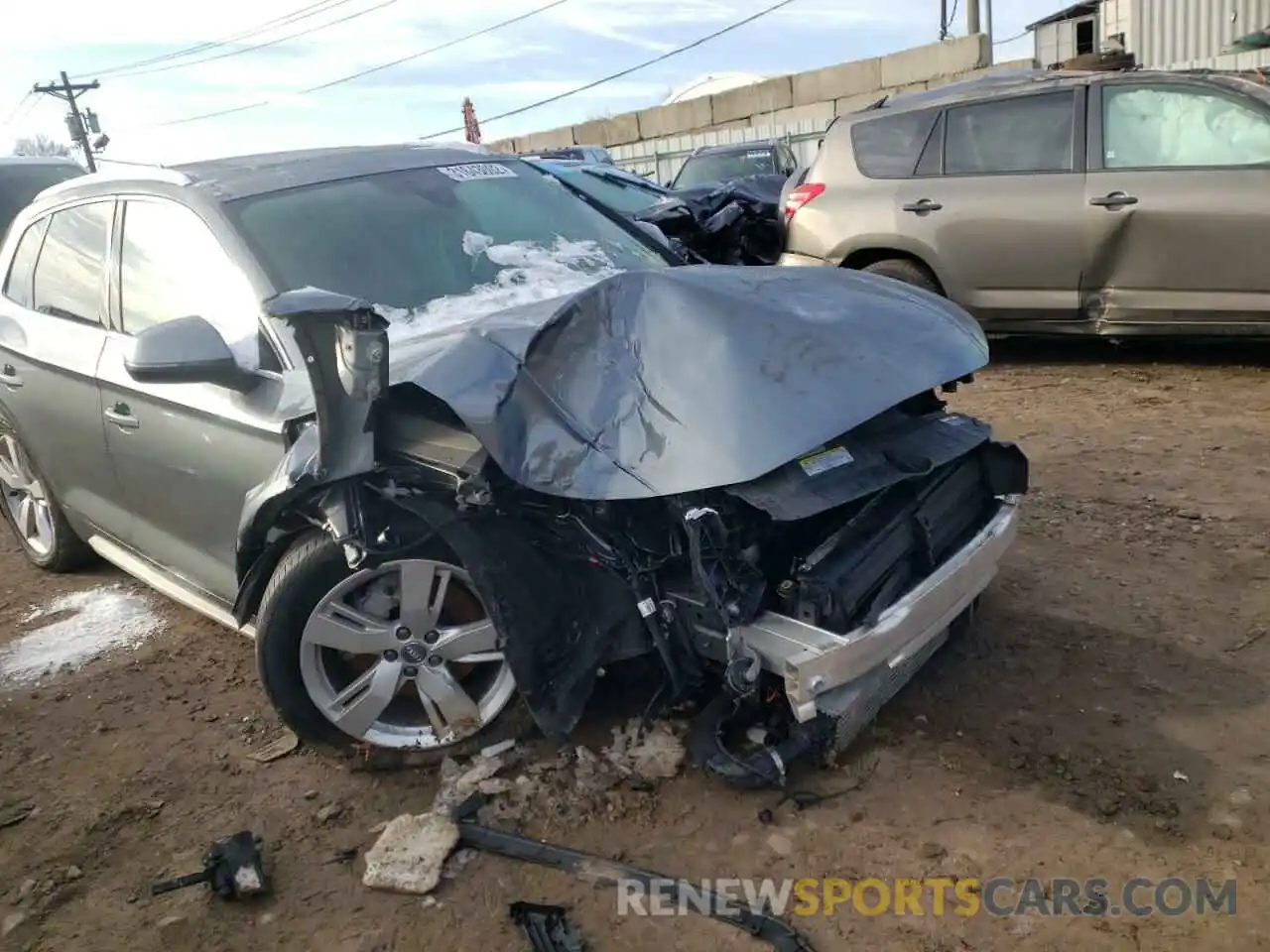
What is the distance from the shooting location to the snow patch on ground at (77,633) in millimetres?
4145

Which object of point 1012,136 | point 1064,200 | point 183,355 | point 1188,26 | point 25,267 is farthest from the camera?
point 1188,26

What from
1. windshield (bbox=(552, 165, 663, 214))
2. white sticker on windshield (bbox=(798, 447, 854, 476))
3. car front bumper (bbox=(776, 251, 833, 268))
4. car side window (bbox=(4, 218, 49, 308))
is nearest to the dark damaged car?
white sticker on windshield (bbox=(798, 447, 854, 476))

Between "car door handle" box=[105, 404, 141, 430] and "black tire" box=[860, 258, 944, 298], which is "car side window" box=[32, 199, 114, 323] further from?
"black tire" box=[860, 258, 944, 298]

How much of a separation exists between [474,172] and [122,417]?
159 cm

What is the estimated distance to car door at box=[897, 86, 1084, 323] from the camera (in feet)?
20.8

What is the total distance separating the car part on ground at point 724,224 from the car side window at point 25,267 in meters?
3.93

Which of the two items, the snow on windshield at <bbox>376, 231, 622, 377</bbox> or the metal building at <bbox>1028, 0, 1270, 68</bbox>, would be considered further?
the metal building at <bbox>1028, 0, 1270, 68</bbox>

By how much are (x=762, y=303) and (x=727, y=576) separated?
798mm

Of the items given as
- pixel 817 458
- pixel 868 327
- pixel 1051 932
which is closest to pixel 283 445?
pixel 817 458

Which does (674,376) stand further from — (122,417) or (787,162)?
(787,162)

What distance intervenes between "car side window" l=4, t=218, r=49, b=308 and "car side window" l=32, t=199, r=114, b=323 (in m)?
0.06

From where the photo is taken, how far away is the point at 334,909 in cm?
254

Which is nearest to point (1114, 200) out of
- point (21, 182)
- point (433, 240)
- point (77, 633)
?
point (433, 240)

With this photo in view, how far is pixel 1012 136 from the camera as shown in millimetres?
6613
